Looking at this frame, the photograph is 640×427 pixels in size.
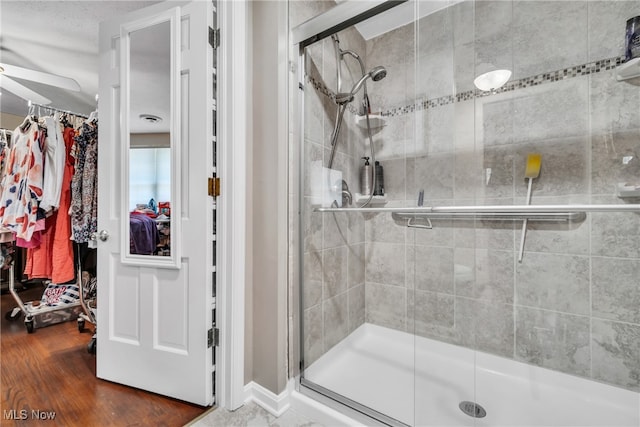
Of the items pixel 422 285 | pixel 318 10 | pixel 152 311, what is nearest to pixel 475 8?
pixel 318 10

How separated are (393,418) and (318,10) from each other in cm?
212

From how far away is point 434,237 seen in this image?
129cm

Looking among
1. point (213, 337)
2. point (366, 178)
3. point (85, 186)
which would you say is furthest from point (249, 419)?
Answer: point (85, 186)

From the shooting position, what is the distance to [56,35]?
2154 mm

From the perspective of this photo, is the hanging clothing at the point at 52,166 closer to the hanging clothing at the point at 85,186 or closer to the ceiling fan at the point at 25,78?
the hanging clothing at the point at 85,186

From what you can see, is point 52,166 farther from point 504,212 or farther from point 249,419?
point 504,212

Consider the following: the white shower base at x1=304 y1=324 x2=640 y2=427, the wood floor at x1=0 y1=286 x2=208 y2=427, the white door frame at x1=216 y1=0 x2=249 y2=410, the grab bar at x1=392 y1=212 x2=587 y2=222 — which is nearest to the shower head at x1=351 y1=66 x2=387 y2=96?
the white door frame at x1=216 y1=0 x2=249 y2=410

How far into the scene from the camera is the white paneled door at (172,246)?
50.5 inches

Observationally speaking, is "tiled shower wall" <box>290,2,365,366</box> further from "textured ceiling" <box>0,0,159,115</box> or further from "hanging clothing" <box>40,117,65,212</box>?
"hanging clothing" <box>40,117,65,212</box>

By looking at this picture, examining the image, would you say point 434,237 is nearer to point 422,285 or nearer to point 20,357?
point 422,285

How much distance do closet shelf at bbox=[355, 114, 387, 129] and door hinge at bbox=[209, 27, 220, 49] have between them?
35.8 inches

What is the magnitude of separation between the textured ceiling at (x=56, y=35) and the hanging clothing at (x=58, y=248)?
856 millimetres

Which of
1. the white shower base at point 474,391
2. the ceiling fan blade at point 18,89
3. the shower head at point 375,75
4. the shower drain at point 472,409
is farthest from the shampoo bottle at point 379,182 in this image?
the ceiling fan blade at point 18,89

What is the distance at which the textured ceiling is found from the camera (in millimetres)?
1855
